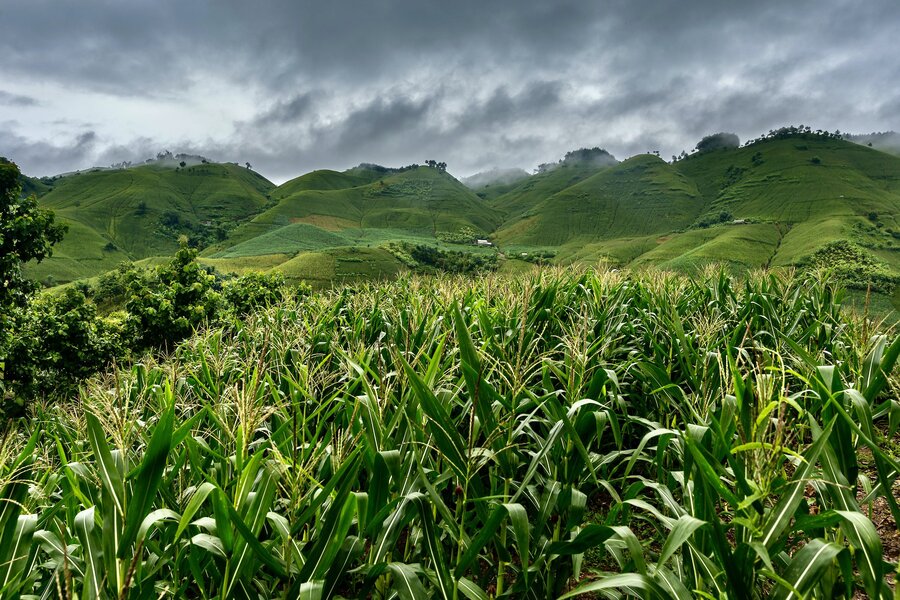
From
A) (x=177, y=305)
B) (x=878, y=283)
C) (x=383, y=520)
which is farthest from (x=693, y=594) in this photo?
(x=878, y=283)

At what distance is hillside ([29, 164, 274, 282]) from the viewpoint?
121688 mm

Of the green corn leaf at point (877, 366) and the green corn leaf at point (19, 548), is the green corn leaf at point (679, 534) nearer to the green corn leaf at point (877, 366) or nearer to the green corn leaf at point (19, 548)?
the green corn leaf at point (877, 366)

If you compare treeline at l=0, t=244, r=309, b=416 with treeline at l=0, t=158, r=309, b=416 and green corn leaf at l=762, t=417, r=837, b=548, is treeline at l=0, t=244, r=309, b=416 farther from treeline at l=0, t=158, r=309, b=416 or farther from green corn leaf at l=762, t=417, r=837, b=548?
green corn leaf at l=762, t=417, r=837, b=548

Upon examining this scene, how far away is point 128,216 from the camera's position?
157 meters

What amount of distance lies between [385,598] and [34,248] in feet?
44.8

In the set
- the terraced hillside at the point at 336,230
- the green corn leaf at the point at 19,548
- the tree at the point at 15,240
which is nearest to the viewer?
the green corn leaf at the point at 19,548

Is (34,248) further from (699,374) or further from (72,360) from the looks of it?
(699,374)

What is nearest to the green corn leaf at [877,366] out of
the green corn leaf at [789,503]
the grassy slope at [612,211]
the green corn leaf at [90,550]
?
the green corn leaf at [789,503]

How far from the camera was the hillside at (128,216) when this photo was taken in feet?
399

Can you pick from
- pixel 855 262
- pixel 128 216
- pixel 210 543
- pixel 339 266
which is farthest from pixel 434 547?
pixel 128 216

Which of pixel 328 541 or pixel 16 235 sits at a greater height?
pixel 16 235

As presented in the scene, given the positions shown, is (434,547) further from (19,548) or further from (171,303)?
(171,303)

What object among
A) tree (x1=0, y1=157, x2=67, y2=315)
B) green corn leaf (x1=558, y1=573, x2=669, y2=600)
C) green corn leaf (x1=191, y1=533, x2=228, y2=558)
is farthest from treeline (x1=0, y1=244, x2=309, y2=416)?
green corn leaf (x1=558, y1=573, x2=669, y2=600)

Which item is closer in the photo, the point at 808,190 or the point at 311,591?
the point at 311,591
